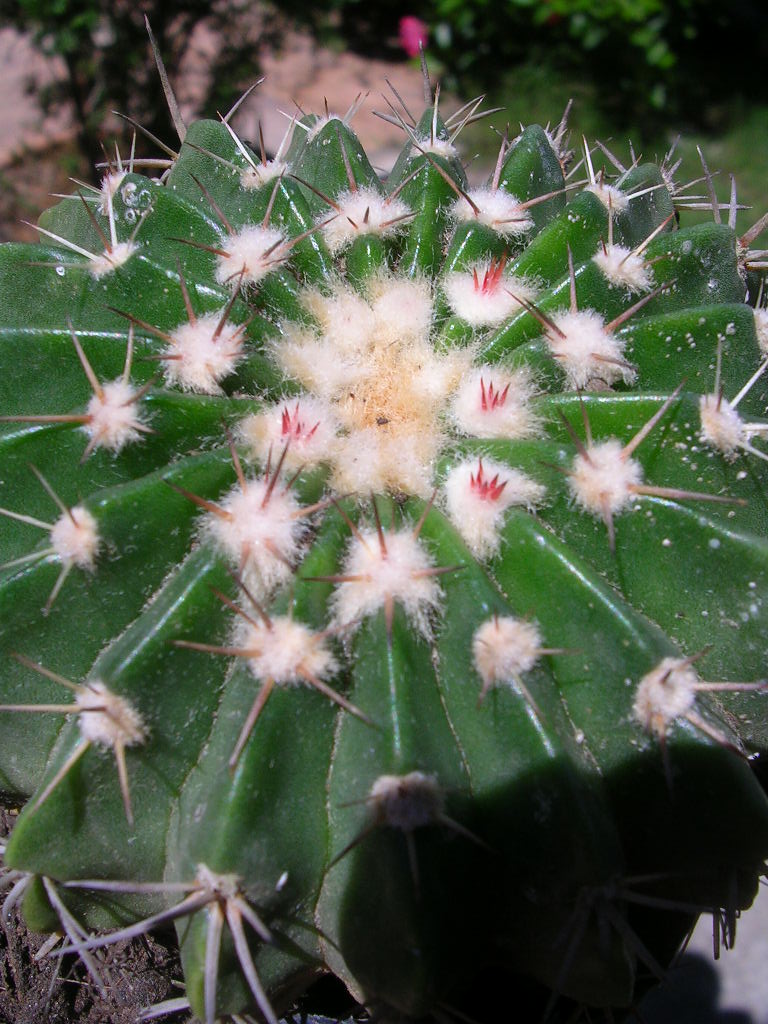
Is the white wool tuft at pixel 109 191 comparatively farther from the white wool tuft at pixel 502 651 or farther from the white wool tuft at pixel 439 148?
the white wool tuft at pixel 502 651

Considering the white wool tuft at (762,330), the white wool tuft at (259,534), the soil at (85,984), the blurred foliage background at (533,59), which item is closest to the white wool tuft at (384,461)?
the white wool tuft at (259,534)

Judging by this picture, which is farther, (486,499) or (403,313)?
(403,313)

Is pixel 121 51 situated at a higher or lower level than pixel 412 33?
lower

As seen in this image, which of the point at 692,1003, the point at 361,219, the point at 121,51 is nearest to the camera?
the point at 361,219

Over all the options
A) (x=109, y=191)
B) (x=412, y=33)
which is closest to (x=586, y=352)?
(x=109, y=191)

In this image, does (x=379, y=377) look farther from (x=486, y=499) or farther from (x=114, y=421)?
(x=114, y=421)

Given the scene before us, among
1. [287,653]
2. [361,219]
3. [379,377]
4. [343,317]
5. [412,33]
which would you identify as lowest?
[287,653]

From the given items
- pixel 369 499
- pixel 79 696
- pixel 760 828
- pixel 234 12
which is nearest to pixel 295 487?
pixel 369 499
